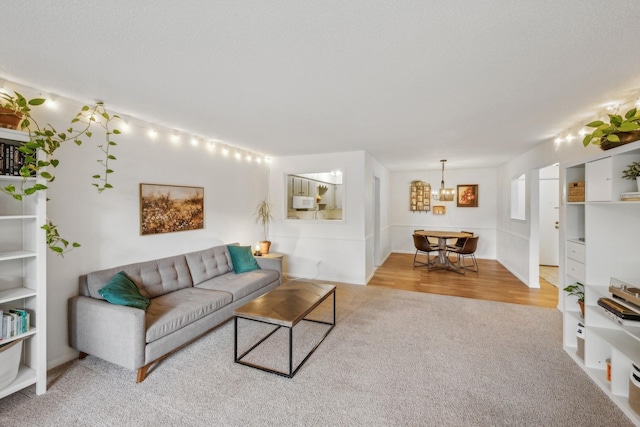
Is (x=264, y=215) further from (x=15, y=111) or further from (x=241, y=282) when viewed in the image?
(x=15, y=111)

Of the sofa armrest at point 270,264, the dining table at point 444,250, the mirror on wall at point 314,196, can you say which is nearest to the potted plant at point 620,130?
the mirror on wall at point 314,196

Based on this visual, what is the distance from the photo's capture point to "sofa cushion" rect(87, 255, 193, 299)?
2574mm

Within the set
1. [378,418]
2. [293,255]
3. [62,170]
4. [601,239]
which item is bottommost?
[378,418]

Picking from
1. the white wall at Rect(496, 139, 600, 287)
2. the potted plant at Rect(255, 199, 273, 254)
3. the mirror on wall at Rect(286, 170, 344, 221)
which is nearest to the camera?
the white wall at Rect(496, 139, 600, 287)

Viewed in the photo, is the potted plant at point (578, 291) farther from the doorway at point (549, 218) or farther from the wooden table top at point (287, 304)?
the doorway at point (549, 218)

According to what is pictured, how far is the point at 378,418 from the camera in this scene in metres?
1.82

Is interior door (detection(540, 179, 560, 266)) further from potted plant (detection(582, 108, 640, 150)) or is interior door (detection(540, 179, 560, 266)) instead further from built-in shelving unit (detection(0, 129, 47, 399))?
built-in shelving unit (detection(0, 129, 47, 399))

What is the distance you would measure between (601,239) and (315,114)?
111 inches

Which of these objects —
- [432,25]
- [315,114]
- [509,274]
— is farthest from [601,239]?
[509,274]

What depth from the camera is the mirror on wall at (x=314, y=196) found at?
5.42m

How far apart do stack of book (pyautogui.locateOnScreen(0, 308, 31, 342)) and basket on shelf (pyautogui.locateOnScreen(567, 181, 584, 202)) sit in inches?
183

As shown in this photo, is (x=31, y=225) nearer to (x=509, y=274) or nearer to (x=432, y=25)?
(x=432, y=25)

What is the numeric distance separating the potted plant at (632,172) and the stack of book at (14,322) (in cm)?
453

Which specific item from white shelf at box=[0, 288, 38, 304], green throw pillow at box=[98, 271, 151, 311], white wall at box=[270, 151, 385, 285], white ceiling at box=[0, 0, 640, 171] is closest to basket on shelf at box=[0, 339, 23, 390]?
white shelf at box=[0, 288, 38, 304]
